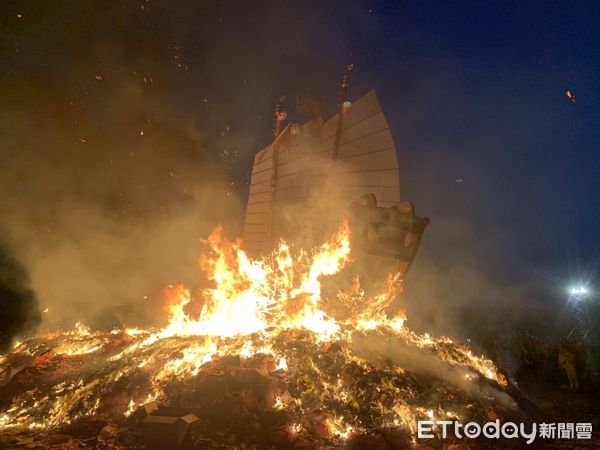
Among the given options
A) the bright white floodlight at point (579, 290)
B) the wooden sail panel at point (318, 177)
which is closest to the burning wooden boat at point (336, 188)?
the wooden sail panel at point (318, 177)

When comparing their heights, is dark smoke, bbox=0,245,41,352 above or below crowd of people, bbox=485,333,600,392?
above

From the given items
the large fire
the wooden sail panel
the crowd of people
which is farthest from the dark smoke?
the crowd of people

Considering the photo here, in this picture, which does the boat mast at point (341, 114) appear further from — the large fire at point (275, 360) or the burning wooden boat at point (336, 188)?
the large fire at point (275, 360)

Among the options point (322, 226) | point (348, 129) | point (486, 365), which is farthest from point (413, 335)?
point (348, 129)

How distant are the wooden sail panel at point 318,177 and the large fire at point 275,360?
768 millimetres

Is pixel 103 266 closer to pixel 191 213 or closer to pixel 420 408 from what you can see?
pixel 191 213

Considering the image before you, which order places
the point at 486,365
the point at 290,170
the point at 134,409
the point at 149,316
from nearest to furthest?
the point at 134,409
the point at 486,365
the point at 290,170
the point at 149,316

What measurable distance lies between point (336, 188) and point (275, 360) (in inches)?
201

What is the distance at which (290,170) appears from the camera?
35.8 ft

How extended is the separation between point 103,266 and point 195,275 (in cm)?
481

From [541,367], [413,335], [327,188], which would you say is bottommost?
[541,367]

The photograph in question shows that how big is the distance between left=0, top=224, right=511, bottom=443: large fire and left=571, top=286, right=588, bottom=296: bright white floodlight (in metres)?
59.3

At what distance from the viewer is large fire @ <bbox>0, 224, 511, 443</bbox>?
614 cm
